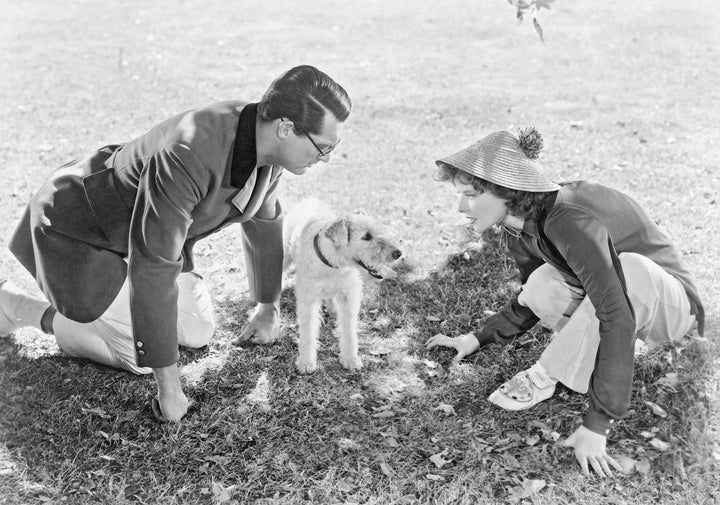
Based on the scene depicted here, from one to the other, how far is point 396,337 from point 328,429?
923mm

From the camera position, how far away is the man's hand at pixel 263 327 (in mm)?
4008

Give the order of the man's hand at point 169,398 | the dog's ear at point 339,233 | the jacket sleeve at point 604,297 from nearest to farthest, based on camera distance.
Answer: the jacket sleeve at point 604,297
the man's hand at point 169,398
the dog's ear at point 339,233

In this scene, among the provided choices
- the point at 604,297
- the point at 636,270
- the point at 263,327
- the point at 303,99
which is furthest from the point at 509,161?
the point at 263,327

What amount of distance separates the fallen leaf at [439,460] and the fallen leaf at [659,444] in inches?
37.4

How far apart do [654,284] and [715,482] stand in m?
0.88

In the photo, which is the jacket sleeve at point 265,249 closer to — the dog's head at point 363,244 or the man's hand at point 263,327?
the man's hand at point 263,327

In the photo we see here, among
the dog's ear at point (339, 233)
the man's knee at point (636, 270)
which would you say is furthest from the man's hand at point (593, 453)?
the dog's ear at point (339, 233)

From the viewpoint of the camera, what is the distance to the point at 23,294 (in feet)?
12.6

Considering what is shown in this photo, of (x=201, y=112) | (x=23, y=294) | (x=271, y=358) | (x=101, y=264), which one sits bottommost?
(x=271, y=358)

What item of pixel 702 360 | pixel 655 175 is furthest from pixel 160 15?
pixel 702 360

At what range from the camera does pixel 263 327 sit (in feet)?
13.2

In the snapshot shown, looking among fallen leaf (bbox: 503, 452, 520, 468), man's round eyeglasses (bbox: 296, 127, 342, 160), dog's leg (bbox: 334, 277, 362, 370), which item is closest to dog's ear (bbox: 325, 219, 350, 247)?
dog's leg (bbox: 334, 277, 362, 370)

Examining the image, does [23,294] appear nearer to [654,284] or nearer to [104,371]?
[104,371]

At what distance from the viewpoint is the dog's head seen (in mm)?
3539
